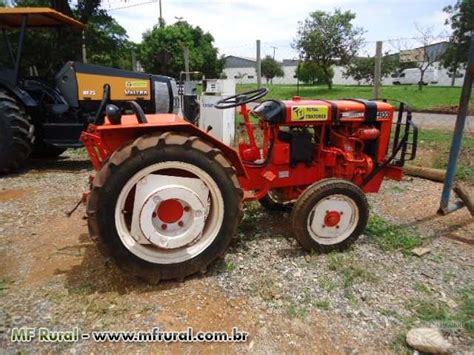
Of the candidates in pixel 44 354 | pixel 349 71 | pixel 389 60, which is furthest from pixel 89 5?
pixel 389 60

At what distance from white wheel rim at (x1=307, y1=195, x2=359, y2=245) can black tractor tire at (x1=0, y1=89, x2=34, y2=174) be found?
4560 millimetres

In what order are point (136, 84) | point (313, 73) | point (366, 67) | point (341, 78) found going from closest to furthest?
point (136, 84) → point (313, 73) → point (366, 67) → point (341, 78)

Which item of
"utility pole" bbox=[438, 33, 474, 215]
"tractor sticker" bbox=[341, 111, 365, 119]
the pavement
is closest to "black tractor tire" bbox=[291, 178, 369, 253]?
"tractor sticker" bbox=[341, 111, 365, 119]

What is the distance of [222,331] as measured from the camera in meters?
2.21

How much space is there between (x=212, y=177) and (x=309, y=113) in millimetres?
1093

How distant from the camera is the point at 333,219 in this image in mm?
3025

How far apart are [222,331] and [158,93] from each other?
5325 millimetres

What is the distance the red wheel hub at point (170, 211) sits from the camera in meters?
2.63

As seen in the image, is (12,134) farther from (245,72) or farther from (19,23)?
(245,72)

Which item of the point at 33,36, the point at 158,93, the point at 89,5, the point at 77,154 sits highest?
the point at 89,5

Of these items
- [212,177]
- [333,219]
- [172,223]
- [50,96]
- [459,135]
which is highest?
[50,96]

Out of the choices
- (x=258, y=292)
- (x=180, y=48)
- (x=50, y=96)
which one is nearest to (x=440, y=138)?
(x=258, y=292)

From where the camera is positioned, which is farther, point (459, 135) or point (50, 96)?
point (50, 96)

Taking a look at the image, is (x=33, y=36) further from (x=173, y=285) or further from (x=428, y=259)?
(x=428, y=259)
